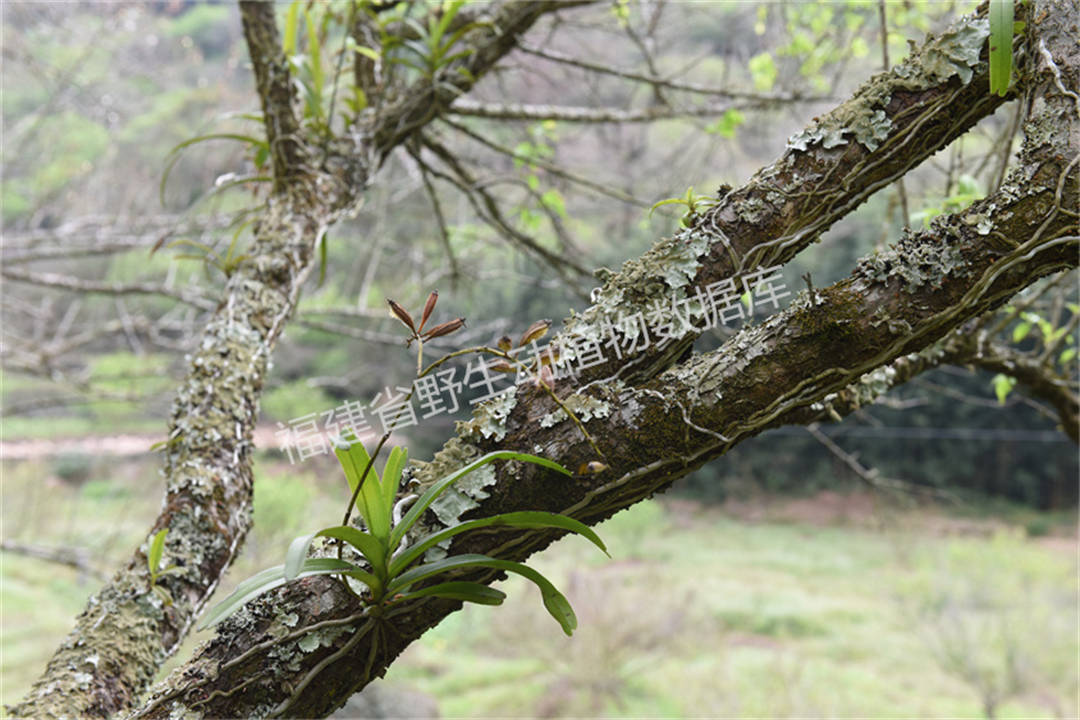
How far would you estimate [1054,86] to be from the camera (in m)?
0.56

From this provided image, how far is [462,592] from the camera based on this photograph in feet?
1.82

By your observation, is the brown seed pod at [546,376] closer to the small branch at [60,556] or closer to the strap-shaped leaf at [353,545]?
the strap-shaped leaf at [353,545]

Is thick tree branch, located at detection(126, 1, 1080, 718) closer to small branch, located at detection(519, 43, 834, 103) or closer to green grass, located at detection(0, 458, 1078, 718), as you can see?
small branch, located at detection(519, 43, 834, 103)

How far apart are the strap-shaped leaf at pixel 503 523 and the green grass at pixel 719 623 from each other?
108 inches

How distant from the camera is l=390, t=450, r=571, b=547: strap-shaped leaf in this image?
525 millimetres

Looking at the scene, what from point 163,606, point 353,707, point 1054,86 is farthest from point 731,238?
point 353,707

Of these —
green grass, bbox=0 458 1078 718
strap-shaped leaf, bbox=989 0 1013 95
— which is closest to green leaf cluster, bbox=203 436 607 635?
strap-shaped leaf, bbox=989 0 1013 95

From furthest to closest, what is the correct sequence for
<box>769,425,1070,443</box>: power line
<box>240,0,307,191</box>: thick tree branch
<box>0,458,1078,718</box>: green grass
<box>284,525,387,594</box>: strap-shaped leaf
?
<box>769,425,1070,443</box>: power line < <box>0,458,1078,718</box>: green grass < <box>240,0,307,191</box>: thick tree branch < <box>284,525,387,594</box>: strap-shaped leaf

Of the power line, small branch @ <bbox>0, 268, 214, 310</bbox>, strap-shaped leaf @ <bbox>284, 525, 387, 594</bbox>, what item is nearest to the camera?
strap-shaped leaf @ <bbox>284, 525, 387, 594</bbox>

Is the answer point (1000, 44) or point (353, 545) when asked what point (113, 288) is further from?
point (1000, 44)

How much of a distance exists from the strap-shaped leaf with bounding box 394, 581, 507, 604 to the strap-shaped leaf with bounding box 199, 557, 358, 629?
49mm

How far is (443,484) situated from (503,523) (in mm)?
60

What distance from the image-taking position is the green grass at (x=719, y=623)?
364cm

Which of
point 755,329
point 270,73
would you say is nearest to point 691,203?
point 755,329
